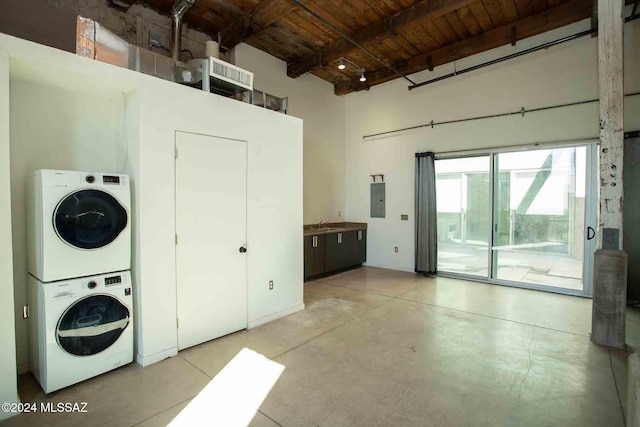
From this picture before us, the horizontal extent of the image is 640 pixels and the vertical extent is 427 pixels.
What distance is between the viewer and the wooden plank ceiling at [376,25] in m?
4.12

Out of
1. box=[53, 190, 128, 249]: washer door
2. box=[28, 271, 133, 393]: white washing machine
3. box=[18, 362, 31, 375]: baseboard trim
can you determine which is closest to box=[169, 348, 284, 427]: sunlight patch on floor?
box=[28, 271, 133, 393]: white washing machine

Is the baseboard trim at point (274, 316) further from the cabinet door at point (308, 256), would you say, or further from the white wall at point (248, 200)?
the cabinet door at point (308, 256)

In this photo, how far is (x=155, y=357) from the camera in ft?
8.97

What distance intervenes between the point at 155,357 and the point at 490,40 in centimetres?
634

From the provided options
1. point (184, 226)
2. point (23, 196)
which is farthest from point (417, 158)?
point (23, 196)

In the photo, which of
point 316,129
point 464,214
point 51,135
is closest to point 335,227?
point 316,129

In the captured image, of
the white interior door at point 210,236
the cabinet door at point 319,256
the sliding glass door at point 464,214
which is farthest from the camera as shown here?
the cabinet door at point 319,256

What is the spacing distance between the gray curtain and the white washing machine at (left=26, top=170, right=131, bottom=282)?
4.88 meters

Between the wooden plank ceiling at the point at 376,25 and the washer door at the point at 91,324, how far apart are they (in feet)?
12.6

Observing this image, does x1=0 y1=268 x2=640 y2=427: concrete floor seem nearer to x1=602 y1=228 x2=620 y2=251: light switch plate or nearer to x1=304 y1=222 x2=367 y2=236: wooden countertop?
x1=602 y1=228 x2=620 y2=251: light switch plate

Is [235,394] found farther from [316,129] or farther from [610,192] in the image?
[316,129]

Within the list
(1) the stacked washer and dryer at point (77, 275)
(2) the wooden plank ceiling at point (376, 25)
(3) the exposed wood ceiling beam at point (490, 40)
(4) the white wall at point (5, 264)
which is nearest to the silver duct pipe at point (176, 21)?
(2) the wooden plank ceiling at point (376, 25)

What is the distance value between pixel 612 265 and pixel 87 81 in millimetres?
5254

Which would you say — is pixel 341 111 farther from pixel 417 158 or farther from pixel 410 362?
pixel 410 362
